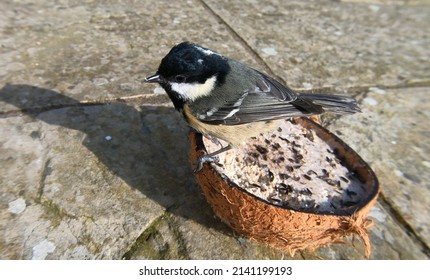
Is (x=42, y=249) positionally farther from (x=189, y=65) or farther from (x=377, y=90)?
(x=377, y=90)

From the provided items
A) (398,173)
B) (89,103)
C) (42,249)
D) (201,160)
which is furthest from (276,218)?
(89,103)

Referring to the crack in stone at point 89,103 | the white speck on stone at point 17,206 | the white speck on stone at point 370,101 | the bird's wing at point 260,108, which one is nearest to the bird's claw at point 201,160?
the bird's wing at point 260,108

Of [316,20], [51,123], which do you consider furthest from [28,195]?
[316,20]

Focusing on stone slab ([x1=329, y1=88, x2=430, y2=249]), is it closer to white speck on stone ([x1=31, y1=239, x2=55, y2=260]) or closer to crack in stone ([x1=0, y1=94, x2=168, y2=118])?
crack in stone ([x1=0, y1=94, x2=168, y2=118])

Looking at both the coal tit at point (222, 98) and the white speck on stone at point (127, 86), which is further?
the white speck on stone at point (127, 86)

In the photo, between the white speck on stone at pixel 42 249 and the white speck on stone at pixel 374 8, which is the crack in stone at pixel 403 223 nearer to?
the white speck on stone at pixel 42 249

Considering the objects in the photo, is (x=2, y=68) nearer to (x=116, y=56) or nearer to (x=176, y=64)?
(x=116, y=56)
